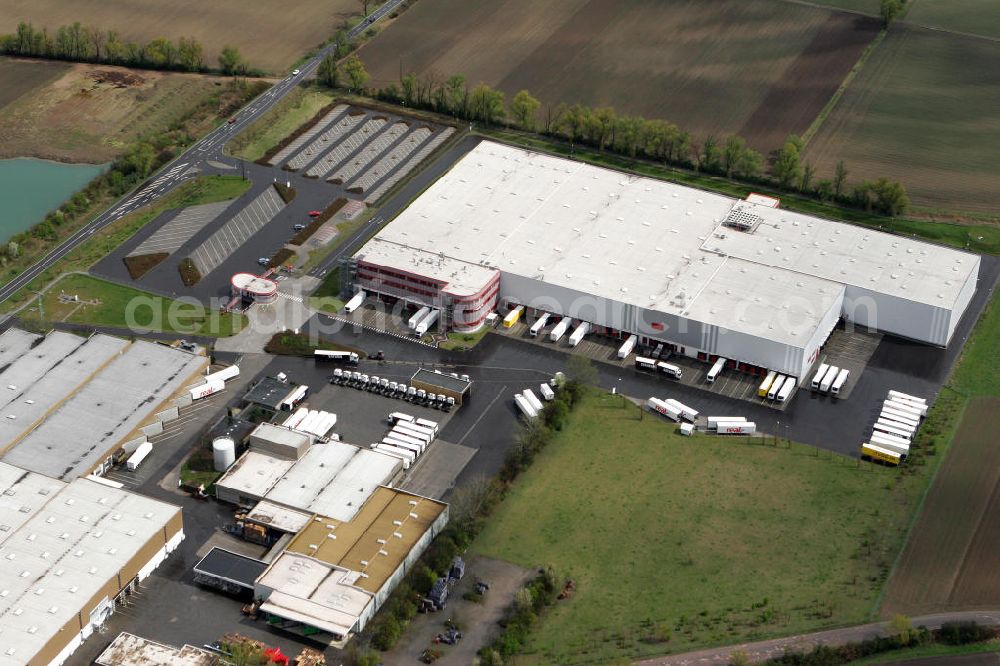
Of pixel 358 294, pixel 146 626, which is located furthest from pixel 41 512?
pixel 358 294

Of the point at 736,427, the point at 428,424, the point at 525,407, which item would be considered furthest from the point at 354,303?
the point at 736,427

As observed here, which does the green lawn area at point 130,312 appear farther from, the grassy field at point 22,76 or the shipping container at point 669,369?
the grassy field at point 22,76

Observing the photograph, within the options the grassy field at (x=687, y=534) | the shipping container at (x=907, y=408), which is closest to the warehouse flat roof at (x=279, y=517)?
the grassy field at (x=687, y=534)

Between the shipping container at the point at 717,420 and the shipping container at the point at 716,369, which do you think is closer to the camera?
the shipping container at the point at 717,420

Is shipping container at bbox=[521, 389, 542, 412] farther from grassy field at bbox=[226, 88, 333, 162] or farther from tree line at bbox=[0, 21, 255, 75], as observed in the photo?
tree line at bbox=[0, 21, 255, 75]

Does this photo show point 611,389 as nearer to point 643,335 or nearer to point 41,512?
point 643,335

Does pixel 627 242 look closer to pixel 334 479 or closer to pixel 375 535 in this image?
pixel 334 479
